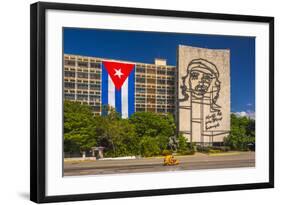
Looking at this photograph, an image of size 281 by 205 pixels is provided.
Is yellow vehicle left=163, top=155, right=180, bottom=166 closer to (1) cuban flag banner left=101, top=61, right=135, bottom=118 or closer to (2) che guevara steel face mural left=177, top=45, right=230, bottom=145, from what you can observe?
(2) che guevara steel face mural left=177, top=45, right=230, bottom=145

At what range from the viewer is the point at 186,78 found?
20.7ft

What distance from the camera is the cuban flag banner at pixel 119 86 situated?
5930mm

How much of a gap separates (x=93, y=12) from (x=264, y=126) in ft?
6.58

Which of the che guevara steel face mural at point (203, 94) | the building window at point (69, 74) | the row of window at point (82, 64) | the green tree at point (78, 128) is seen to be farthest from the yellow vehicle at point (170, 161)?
the building window at point (69, 74)

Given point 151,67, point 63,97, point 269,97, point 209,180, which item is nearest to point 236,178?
point 209,180

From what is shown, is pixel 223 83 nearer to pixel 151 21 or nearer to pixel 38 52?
pixel 151 21

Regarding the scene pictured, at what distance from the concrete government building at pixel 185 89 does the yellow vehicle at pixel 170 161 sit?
0.79 ft

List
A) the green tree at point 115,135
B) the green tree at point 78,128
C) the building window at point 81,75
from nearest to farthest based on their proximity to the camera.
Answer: the green tree at point 78,128, the building window at point 81,75, the green tree at point 115,135

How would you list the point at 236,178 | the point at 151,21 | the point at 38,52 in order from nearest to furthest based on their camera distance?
the point at 38,52, the point at 151,21, the point at 236,178

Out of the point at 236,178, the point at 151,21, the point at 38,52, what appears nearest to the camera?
the point at 38,52

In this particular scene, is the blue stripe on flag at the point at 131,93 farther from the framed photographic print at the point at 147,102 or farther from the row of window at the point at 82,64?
the row of window at the point at 82,64

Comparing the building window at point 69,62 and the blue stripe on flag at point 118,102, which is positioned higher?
the building window at point 69,62

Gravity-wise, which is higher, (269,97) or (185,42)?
(185,42)

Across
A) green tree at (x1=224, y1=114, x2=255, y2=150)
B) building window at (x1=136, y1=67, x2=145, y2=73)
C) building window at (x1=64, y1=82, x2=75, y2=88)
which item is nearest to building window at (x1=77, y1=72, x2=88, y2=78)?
building window at (x1=64, y1=82, x2=75, y2=88)
